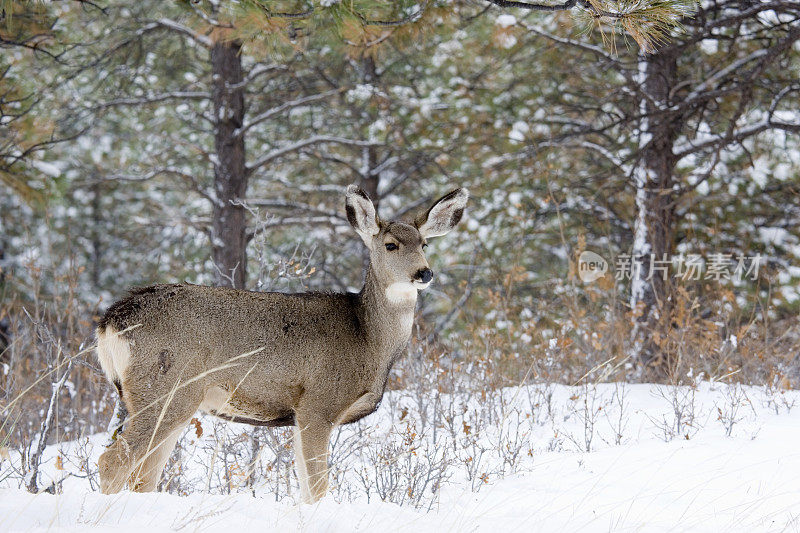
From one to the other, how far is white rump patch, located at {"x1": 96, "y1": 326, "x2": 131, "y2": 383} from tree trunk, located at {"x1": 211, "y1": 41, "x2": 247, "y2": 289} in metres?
6.14

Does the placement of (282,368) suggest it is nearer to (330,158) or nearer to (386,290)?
(386,290)

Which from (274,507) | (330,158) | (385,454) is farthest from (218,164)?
(274,507)

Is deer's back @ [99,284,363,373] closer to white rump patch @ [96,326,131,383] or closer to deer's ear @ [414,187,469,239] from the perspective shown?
white rump patch @ [96,326,131,383]

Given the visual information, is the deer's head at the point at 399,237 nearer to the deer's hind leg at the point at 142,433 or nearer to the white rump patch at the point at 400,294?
the white rump patch at the point at 400,294

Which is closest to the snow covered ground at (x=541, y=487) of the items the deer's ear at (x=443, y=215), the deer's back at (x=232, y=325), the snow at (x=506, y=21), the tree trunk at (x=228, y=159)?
the deer's back at (x=232, y=325)

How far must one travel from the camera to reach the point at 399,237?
451 centimetres

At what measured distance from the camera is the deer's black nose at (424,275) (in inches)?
165

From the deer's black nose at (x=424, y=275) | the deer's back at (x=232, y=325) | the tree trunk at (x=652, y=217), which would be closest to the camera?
the deer's back at (x=232, y=325)

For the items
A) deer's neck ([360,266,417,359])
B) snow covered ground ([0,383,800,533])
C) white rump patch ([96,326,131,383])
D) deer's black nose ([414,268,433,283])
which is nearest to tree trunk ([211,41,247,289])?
snow covered ground ([0,383,800,533])

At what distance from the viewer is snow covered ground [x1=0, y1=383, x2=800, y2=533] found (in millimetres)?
3262

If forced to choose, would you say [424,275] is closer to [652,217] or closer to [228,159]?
[652,217]

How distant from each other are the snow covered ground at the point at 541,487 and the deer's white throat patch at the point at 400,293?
34.5 inches

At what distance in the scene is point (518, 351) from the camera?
27.3 ft

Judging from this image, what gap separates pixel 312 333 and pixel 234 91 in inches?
282
